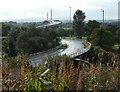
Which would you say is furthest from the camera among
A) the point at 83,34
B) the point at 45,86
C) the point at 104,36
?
the point at 83,34

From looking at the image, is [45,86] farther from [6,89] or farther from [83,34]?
[83,34]

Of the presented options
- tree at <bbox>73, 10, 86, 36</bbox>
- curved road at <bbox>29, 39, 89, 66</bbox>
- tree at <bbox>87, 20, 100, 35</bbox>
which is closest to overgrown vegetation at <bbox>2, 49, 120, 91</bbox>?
curved road at <bbox>29, 39, 89, 66</bbox>

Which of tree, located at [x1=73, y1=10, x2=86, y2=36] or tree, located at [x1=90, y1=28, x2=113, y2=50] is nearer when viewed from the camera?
tree, located at [x1=90, y1=28, x2=113, y2=50]

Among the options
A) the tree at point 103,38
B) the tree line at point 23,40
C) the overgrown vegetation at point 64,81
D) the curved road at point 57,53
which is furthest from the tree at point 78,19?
the overgrown vegetation at point 64,81

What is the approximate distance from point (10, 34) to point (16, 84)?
23662mm

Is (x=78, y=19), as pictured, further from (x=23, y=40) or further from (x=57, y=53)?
(x=57, y=53)

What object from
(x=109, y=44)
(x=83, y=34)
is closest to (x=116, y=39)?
(x=109, y=44)

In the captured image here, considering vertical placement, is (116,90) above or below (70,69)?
below

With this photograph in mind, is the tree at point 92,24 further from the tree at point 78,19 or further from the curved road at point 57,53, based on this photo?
the curved road at point 57,53

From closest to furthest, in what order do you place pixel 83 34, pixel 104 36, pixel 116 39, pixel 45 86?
pixel 45 86 < pixel 104 36 < pixel 116 39 < pixel 83 34

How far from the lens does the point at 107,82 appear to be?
9.29 ft

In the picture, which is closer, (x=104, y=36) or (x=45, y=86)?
(x=45, y=86)

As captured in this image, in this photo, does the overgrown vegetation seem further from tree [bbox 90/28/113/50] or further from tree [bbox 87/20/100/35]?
tree [bbox 87/20/100/35]

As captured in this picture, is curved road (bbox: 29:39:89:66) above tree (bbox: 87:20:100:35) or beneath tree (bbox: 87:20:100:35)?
beneath
